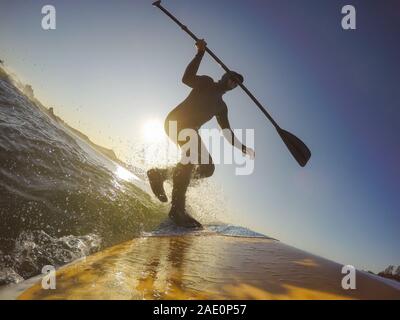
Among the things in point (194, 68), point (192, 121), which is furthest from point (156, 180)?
point (194, 68)

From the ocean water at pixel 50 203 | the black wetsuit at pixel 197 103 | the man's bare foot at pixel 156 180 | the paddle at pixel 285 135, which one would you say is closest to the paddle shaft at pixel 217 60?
the paddle at pixel 285 135

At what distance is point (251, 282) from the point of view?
1934 mm

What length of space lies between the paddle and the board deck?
2323 millimetres

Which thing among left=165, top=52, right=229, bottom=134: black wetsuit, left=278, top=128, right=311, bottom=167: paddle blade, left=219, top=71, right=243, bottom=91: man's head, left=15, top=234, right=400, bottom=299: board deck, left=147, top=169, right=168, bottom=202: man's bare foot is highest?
left=219, top=71, right=243, bottom=91: man's head

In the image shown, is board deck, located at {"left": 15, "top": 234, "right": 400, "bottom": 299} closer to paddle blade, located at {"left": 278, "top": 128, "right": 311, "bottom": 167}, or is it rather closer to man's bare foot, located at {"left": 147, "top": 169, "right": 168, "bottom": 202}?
man's bare foot, located at {"left": 147, "top": 169, "right": 168, "bottom": 202}

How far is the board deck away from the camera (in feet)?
5.33

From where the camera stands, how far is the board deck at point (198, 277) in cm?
162

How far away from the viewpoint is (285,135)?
17.0 feet

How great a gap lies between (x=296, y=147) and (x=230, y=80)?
151cm

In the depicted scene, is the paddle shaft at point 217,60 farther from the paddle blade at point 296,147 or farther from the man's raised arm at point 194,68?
the man's raised arm at point 194,68

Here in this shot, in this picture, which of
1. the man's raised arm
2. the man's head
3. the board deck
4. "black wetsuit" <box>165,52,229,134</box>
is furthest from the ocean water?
the man's head

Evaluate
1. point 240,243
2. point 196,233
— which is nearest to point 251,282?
point 240,243

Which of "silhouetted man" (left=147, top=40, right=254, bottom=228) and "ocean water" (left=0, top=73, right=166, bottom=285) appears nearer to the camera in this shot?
"ocean water" (left=0, top=73, right=166, bottom=285)

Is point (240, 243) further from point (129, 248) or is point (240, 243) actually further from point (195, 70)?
point (195, 70)
